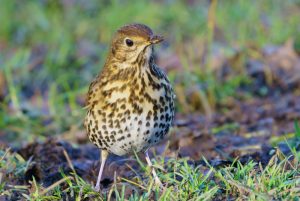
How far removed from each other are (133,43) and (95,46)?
4.76 metres

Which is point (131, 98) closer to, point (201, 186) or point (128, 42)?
point (128, 42)

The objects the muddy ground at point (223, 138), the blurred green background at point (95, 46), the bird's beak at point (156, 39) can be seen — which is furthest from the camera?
the blurred green background at point (95, 46)

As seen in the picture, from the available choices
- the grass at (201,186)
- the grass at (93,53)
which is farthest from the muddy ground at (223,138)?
the grass at (201,186)

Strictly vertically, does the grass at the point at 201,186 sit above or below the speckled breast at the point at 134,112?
below

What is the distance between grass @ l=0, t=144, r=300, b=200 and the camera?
451cm

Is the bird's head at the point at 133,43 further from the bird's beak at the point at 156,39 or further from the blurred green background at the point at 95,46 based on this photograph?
the blurred green background at the point at 95,46

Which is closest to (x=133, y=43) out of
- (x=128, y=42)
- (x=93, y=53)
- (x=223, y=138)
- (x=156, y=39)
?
(x=128, y=42)

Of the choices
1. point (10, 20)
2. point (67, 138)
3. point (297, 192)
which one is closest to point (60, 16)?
point (10, 20)

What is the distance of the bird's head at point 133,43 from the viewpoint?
5.22 meters

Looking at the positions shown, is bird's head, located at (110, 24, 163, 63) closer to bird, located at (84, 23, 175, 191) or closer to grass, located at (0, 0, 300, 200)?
bird, located at (84, 23, 175, 191)

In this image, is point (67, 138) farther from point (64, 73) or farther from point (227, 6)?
point (227, 6)

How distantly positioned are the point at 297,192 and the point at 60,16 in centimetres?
689

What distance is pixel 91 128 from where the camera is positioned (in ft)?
18.0

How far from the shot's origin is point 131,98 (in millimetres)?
5227
